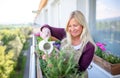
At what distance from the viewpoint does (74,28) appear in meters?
1.28

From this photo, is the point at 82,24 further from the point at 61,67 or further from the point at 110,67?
the point at 110,67

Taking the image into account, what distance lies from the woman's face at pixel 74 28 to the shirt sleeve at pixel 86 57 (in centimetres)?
12

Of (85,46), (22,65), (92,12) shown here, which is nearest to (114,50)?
(92,12)

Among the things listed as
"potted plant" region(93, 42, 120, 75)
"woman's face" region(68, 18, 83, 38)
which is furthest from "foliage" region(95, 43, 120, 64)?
"woman's face" region(68, 18, 83, 38)

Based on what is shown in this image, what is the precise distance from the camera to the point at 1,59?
200 cm

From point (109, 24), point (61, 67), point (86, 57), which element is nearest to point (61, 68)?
point (61, 67)

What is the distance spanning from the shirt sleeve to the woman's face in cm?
12

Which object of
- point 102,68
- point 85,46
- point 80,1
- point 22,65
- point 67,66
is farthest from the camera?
point 22,65

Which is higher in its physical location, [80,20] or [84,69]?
[80,20]

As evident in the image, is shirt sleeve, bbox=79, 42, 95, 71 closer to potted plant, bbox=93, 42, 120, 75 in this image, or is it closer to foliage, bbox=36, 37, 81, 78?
foliage, bbox=36, 37, 81, 78

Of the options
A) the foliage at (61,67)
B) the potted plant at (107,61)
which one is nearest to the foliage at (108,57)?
the potted plant at (107,61)

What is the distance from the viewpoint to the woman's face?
49.7 inches

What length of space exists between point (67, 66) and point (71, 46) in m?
0.25

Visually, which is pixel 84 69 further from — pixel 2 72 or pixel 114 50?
pixel 114 50
